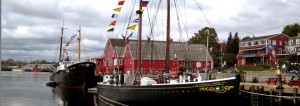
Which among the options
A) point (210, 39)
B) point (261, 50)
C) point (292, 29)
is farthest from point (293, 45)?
point (210, 39)

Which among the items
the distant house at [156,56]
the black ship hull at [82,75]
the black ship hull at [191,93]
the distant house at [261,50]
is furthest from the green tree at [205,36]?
the black ship hull at [191,93]

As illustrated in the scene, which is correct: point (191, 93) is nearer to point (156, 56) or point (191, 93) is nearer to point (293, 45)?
point (156, 56)

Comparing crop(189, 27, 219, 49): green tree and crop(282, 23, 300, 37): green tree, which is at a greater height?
crop(282, 23, 300, 37): green tree

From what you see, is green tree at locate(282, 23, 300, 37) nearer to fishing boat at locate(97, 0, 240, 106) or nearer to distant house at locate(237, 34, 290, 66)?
distant house at locate(237, 34, 290, 66)

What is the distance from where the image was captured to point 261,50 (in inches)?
3442

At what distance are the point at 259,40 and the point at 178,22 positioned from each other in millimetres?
68814

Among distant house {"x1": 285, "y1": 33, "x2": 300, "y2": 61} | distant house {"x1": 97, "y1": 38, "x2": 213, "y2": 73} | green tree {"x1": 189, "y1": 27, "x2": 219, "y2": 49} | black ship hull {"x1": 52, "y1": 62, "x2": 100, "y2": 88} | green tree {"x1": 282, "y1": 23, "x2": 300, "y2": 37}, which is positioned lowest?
black ship hull {"x1": 52, "y1": 62, "x2": 100, "y2": 88}

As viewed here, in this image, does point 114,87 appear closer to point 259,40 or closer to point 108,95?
point 108,95

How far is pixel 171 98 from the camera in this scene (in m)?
19.1

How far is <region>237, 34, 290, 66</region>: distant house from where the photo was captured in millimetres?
84375

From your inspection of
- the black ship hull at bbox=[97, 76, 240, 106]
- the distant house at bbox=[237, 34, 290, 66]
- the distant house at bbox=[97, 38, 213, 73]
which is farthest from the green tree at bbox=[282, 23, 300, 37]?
the black ship hull at bbox=[97, 76, 240, 106]

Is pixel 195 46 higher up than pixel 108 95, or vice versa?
pixel 195 46

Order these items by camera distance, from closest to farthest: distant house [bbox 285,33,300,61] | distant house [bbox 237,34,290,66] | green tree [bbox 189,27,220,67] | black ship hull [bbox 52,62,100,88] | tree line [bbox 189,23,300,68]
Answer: black ship hull [bbox 52,62,100,88], distant house [bbox 285,33,300,61], distant house [bbox 237,34,290,66], tree line [bbox 189,23,300,68], green tree [bbox 189,27,220,67]

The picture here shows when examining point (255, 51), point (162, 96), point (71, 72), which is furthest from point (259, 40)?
point (162, 96)
